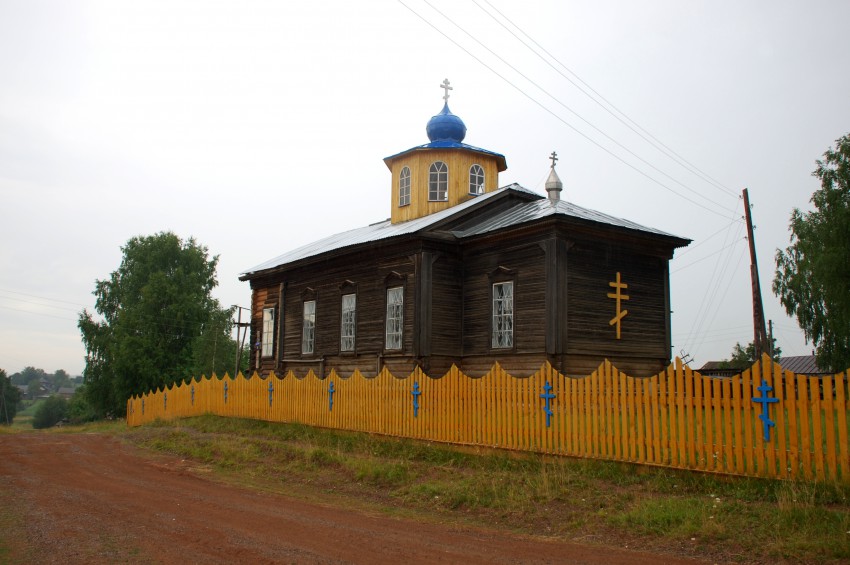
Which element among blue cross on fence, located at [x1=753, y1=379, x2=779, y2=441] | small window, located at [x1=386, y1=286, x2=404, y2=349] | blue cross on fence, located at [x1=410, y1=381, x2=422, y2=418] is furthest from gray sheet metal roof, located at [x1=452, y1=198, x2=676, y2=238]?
blue cross on fence, located at [x1=753, y1=379, x2=779, y2=441]

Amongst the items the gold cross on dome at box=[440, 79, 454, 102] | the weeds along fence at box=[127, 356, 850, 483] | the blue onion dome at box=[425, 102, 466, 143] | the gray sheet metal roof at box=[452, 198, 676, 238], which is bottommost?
the weeds along fence at box=[127, 356, 850, 483]

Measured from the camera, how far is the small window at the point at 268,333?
84.2 feet

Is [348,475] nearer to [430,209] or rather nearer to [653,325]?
[653,325]

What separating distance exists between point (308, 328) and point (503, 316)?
8276 mm

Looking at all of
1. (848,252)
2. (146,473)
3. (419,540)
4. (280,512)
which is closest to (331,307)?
(146,473)

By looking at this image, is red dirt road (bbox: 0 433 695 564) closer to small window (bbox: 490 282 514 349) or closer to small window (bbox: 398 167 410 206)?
small window (bbox: 490 282 514 349)

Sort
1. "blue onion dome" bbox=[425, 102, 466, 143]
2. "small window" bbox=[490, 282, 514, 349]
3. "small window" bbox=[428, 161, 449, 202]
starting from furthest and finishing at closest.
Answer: "blue onion dome" bbox=[425, 102, 466, 143] < "small window" bbox=[428, 161, 449, 202] < "small window" bbox=[490, 282, 514, 349]

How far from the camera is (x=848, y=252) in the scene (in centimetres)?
2823

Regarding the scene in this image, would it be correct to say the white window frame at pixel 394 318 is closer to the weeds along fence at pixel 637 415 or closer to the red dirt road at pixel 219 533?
the weeds along fence at pixel 637 415

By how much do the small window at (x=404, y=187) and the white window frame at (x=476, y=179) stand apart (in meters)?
2.08

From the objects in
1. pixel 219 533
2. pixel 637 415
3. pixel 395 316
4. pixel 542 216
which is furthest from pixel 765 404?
pixel 395 316

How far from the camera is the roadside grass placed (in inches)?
284

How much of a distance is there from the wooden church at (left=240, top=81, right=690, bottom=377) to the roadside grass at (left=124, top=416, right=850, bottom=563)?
430cm

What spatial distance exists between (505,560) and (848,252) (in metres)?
26.9
